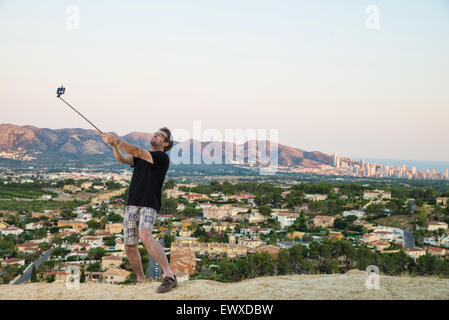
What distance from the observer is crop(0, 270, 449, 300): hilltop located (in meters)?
→ 3.73

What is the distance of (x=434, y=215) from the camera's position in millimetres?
36125

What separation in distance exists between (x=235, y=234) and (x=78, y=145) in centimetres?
11220

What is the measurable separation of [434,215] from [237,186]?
27476mm

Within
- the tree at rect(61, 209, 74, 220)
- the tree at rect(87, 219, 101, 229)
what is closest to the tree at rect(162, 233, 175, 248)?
the tree at rect(87, 219, 101, 229)

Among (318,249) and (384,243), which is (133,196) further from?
(384,243)

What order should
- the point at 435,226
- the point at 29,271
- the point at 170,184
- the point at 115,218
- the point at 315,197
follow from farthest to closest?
the point at 170,184 → the point at 315,197 → the point at 115,218 → the point at 435,226 → the point at 29,271

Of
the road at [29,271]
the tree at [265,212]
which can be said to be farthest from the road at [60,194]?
the road at [29,271]

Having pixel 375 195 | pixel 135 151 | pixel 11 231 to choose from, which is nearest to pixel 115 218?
pixel 11 231

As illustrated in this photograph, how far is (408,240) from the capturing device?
29953mm

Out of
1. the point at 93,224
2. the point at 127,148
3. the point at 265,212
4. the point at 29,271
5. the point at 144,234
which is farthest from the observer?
the point at 265,212

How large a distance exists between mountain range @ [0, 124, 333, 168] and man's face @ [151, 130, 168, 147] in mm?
102024

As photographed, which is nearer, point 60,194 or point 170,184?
point 170,184

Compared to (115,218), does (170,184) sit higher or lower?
higher

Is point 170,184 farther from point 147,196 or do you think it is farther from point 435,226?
point 147,196
